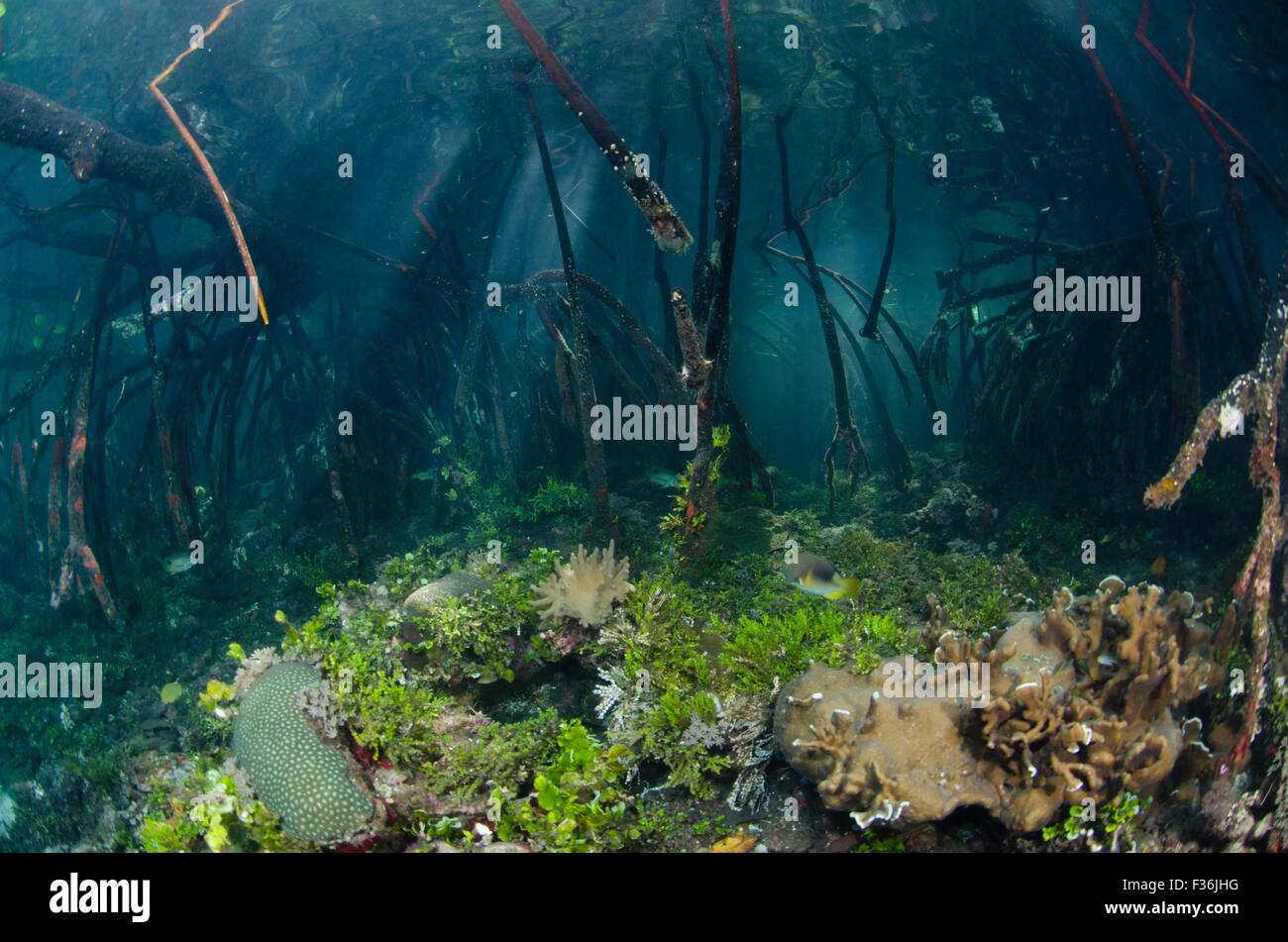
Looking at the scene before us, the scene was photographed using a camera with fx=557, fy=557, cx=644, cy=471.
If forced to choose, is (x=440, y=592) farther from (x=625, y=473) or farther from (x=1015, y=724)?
(x=625, y=473)

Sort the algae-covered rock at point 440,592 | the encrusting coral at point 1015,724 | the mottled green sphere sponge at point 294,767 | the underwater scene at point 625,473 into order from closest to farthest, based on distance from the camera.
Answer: the encrusting coral at point 1015,724, the mottled green sphere sponge at point 294,767, the underwater scene at point 625,473, the algae-covered rock at point 440,592

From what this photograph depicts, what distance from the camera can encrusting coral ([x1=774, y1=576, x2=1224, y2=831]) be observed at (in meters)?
2.45

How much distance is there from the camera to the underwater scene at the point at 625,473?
2.74m

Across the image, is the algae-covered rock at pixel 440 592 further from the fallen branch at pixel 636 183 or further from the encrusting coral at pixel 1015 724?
the fallen branch at pixel 636 183

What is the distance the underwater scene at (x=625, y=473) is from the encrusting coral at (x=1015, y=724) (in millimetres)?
24

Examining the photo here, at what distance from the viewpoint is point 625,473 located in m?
8.83

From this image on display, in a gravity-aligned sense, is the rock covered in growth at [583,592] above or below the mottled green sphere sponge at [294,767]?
above

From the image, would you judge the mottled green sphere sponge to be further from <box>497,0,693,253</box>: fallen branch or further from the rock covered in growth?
<box>497,0,693,253</box>: fallen branch

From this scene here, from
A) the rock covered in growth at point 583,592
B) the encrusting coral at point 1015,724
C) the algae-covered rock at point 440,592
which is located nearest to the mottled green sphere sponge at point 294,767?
the algae-covered rock at point 440,592

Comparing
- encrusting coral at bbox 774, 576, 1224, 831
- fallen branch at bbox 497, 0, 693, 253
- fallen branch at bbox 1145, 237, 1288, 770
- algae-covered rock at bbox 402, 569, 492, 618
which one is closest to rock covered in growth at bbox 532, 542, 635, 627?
algae-covered rock at bbox 402, 569, 492, 618

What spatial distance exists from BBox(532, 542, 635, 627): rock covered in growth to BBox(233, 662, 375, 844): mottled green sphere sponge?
1478mm

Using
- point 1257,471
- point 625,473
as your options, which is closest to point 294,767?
point 1257,471
